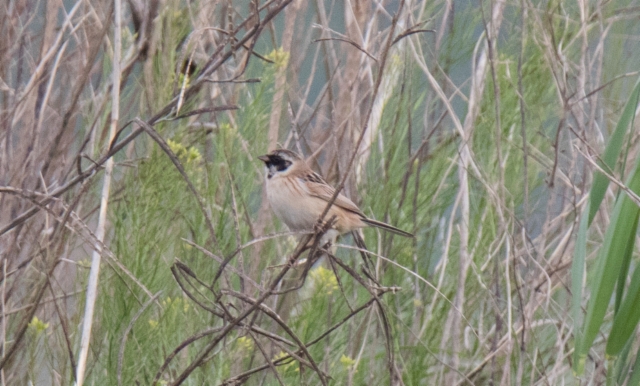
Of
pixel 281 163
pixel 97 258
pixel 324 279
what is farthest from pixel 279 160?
pixel 97 258

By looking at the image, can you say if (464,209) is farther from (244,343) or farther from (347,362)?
(244,343)

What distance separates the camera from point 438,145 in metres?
3.05

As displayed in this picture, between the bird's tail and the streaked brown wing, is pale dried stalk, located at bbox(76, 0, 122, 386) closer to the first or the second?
the bird's tail

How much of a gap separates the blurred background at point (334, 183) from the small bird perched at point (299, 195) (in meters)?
0.09

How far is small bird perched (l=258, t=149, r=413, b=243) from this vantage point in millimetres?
3127

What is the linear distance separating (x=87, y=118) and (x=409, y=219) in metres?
1.14

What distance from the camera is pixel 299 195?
3.40m

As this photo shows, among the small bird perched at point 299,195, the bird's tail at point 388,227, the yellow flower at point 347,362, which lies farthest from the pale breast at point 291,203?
the yellow flower at point 347,362

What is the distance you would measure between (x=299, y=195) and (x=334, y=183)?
0.51ft

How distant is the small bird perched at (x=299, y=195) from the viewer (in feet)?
10.3

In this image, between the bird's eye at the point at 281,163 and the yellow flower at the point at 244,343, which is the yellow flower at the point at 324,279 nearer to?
the yellow flower at the point at 244,343

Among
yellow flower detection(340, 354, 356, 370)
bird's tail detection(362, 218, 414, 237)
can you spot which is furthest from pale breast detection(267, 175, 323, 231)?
yellow flower detection(340, 354, 356, 370)

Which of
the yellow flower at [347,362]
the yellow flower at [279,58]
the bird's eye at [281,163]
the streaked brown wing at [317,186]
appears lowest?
the yellow flower at [347,362]

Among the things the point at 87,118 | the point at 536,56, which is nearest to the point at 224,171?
the point at 87,118
